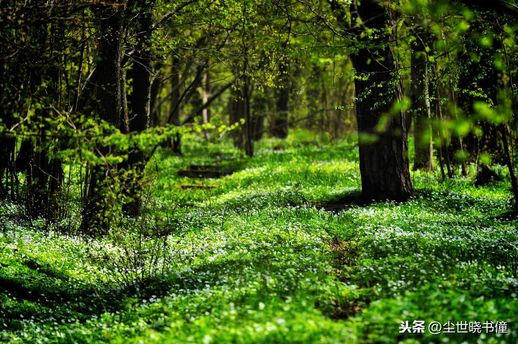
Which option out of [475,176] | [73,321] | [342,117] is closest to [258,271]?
[73,321]

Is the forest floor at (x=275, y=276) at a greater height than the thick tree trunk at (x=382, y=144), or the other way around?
the thick tree trunk at (x=382, y=144)

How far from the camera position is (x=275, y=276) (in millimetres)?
9695

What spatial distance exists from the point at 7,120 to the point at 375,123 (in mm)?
10674

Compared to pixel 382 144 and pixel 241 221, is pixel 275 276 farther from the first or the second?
pixel 382 144

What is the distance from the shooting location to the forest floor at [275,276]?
7.49 m

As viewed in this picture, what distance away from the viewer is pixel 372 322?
746 cm

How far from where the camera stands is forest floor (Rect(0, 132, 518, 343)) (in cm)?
749

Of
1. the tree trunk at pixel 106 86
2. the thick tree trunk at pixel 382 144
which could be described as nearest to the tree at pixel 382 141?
the thick tree trunk at pixel 382 144

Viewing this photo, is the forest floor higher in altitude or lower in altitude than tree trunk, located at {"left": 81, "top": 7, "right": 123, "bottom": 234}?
lower

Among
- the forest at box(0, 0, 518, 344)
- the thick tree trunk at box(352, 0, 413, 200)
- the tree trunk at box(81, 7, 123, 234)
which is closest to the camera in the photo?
the forest at box(0, 0, 518, 344)

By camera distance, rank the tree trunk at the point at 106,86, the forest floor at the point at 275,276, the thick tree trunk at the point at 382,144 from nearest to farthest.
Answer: the forest floor at the point at 275,276
the tree trunk at the point at 106,86
the thick tree trunk at the point at 382,144

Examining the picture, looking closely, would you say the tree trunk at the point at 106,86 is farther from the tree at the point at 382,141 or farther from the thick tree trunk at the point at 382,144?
the thick tree trunk at the point at 382,144

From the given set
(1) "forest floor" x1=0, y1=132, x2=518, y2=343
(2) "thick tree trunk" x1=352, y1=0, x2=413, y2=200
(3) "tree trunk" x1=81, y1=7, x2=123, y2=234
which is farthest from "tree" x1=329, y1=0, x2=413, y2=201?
(3) "tree trunk" x1=81, y1=7, x2=123, y2=234

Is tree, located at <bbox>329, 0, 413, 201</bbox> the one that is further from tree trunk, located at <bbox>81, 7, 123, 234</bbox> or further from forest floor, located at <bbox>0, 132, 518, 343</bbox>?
tree trunk, located at <bbox>81, 7, 123, 234</bbox>
